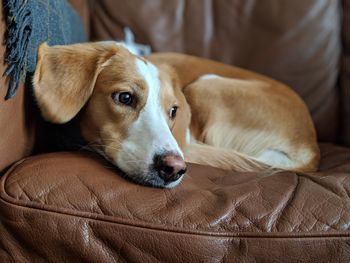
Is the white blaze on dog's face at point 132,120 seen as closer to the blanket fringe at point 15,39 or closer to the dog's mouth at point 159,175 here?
the dog's mouth at point 159,175

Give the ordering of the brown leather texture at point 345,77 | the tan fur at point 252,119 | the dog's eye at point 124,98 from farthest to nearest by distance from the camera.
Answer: the brown leather texture at point 345,77 → the tan fur at point 252,119 → the dog's eye at point 124,98

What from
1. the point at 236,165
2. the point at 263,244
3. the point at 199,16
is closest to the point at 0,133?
the point at 263,244

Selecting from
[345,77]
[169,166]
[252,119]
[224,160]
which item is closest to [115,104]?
[169,166]

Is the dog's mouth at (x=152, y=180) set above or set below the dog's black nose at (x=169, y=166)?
below

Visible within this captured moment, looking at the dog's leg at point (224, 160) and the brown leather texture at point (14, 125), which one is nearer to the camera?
the brown leather texture at point (14, 125)

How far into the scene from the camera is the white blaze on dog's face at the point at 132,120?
107cm

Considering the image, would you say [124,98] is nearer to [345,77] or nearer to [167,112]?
[167,112]

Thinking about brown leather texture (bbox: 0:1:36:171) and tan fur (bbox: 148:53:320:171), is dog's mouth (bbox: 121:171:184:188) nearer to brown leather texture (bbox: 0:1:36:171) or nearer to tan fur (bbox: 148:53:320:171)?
brown leather texture (bbox: 0:1:36:171)

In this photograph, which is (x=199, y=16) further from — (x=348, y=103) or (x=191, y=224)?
(x=191, y=224)

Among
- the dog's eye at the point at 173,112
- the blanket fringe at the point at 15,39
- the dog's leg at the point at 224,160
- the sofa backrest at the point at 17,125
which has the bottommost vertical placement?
the dog's leg at the point at 224,160

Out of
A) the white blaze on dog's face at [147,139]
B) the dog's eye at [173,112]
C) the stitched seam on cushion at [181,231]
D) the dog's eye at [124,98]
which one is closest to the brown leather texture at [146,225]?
the stitched seam on cushion at [181,231]

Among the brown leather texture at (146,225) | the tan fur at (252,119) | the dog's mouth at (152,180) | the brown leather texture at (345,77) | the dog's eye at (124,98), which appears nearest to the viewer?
the brown leather texture at (146,225)

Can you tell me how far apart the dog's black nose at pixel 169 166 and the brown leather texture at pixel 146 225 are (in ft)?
0.27

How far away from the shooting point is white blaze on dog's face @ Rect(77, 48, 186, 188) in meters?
1.07
